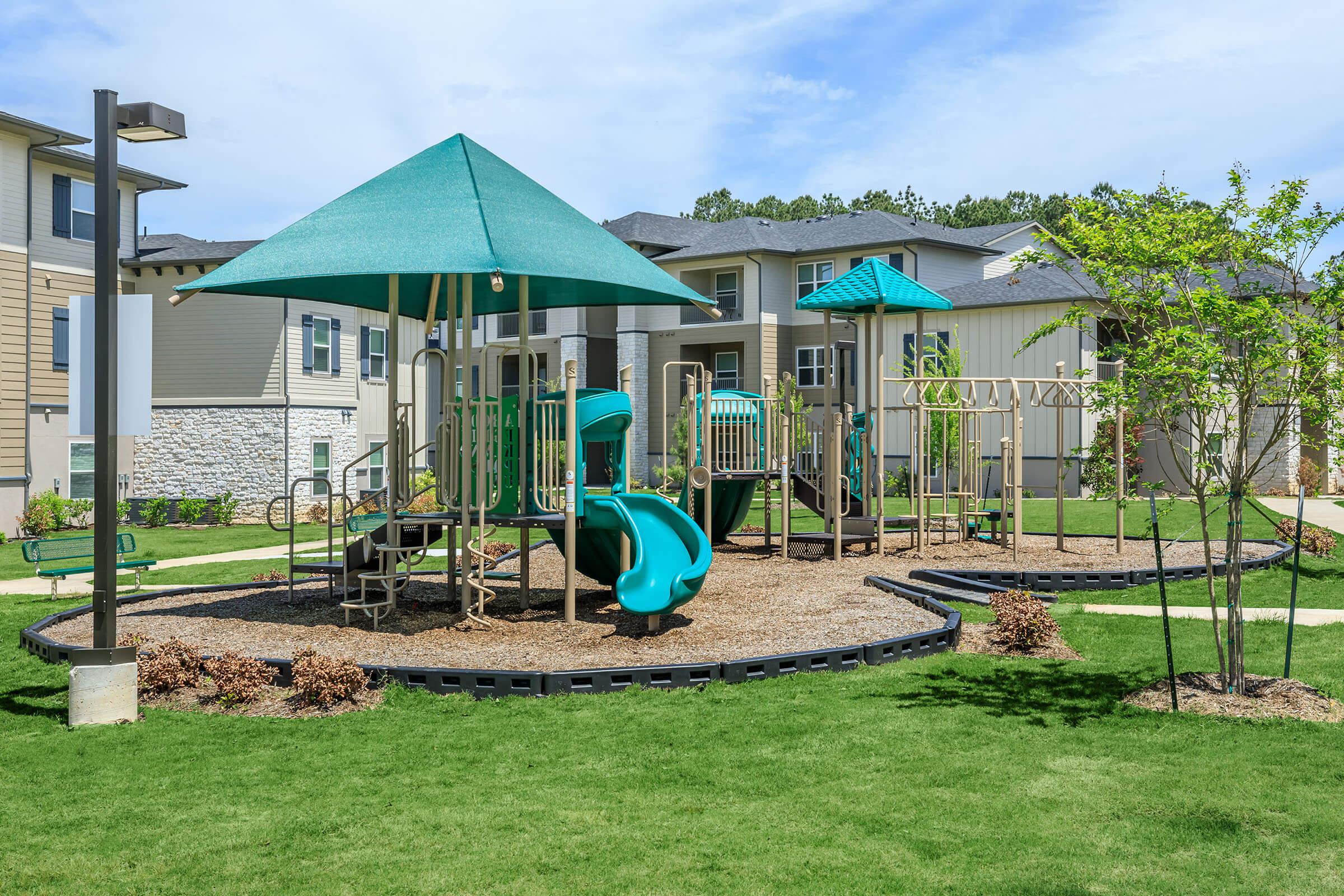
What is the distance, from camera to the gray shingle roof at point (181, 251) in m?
30.0

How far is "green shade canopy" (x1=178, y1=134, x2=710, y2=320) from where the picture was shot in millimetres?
10055

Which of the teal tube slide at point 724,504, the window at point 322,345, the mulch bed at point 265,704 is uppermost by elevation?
the window at point 322,345

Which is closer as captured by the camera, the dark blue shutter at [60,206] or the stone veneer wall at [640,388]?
the dark blue shutter at [60,206]

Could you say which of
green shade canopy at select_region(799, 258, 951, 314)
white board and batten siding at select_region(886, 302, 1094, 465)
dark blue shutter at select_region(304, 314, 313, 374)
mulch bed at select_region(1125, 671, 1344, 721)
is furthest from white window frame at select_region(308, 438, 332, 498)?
mulch bed at select_region(1125, 671, 1344, 721)

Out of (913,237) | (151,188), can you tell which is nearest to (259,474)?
(151,188)

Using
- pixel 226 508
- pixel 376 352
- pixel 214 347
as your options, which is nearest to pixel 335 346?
pixel 376 352

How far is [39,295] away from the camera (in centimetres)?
2659

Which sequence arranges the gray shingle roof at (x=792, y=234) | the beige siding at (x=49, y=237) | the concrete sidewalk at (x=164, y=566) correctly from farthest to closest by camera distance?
the gray shingle roof at (x=792, y=234) < the beige siding at (x=49, y=237) < the concrete sidewalk at (x=164, y=566)

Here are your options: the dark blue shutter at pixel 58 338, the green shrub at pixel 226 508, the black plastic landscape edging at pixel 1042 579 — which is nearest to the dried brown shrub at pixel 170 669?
the black plastic landscape edging at pixel 1042 579

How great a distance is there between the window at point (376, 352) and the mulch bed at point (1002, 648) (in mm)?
26430

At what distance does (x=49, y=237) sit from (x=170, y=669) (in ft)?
73.1

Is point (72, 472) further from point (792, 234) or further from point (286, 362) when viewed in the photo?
point (792, 234)

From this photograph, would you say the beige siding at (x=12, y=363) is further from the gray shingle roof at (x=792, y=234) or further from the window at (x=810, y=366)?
the window at (x=810, y=366)

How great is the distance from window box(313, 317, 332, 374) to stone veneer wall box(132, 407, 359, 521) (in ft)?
6.32
